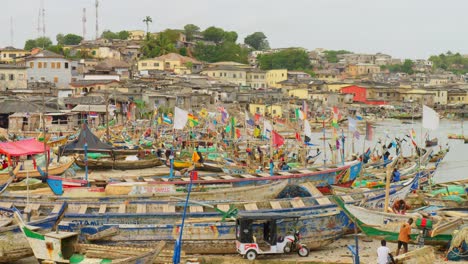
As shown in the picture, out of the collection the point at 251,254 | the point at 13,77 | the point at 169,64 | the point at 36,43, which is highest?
the point at 36,43

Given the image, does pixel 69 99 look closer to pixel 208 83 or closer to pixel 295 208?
pixel 208 83

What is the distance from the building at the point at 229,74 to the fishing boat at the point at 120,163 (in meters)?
50.4

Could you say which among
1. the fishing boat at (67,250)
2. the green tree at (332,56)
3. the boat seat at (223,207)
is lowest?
the fishing boat at (67,250)

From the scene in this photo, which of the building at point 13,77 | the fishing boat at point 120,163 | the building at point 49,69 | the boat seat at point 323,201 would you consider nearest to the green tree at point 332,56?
the building at point 49,69

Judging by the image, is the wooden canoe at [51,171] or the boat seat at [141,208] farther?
the wooden canoe at [51,171]

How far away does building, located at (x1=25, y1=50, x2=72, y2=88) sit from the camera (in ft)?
191

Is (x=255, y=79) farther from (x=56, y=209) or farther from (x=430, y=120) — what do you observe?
(x=56, y=209)

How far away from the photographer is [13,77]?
5644 cm

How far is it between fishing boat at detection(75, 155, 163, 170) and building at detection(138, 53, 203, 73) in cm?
4951

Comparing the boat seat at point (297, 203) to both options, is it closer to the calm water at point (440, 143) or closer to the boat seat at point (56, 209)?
the boat seat at point (56, 209)

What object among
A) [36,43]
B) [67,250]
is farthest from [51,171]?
[36,43]

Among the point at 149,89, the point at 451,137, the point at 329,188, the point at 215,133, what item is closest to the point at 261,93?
the point at 149,89

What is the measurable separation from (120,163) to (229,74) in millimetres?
53882

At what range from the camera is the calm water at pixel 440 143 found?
116 feet
